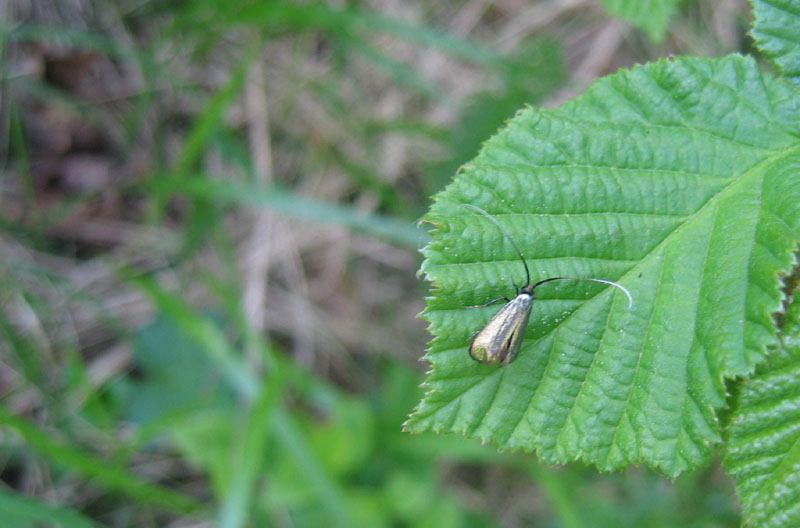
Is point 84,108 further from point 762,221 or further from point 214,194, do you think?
point 762,221

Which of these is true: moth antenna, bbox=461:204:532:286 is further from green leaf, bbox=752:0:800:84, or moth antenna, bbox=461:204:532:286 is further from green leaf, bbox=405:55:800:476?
green leaf, bbox=752:0:800:84

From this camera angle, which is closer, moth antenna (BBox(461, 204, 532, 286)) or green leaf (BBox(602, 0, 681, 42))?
moth antenna (BBox(461, 204, 532, 286))

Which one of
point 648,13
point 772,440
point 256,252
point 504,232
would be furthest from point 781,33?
point 256,252

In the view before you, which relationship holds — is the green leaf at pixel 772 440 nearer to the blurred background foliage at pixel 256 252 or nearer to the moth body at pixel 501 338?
the moth body at pixel 501 338

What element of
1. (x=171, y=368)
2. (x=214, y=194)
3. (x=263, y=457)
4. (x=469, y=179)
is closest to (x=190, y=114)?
(x=214, y=194)

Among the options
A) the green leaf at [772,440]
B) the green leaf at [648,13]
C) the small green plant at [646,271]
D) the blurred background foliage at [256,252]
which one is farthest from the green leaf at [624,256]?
the blurred background foliage at [256,252]

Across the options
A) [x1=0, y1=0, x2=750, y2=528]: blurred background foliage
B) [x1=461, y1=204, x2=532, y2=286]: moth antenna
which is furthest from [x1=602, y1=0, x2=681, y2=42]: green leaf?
[x1=0, y1=0, x2=750, y2=528]: blurred background foliage

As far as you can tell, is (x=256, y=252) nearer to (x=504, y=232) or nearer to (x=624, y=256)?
(x=504, y=232)
